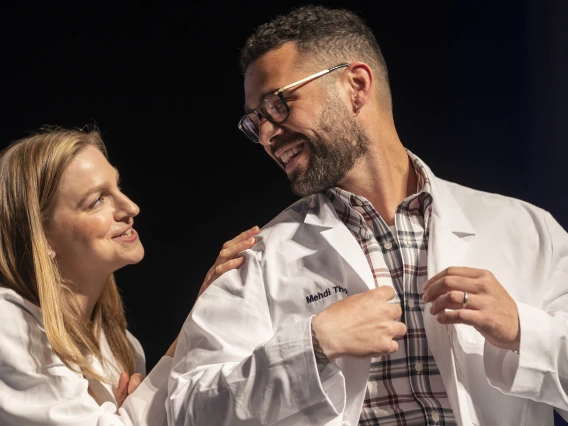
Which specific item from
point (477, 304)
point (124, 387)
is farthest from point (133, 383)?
point (477, 304)

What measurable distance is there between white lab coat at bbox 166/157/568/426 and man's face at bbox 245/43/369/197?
0.33 feet

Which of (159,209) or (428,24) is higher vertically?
(428,24)

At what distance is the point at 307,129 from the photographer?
1.92 meters

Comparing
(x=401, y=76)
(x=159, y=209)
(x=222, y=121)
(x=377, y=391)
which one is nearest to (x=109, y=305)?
(x=159, y=209)

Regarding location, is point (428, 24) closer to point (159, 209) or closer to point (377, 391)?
point (159, 209)

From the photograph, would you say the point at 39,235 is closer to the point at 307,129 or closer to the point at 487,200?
the point at 307,129

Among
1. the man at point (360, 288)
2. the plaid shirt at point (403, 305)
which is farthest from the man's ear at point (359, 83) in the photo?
the plaid shirt at point (403, 305)

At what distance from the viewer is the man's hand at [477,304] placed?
60.4 inches

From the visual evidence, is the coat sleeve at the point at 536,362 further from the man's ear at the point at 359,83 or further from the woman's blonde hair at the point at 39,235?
the woman's blonde hair at the point at 39,235

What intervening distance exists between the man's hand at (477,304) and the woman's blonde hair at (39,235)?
0.94 m

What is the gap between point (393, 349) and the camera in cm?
156

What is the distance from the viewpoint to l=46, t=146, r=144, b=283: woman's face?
210cm

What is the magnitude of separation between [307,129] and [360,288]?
42 cm

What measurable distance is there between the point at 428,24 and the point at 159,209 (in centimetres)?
109
